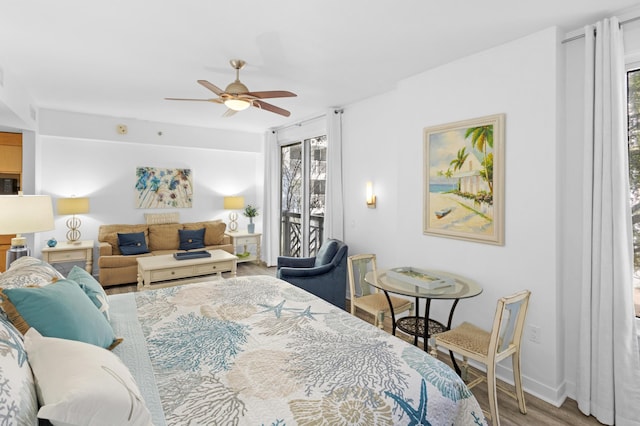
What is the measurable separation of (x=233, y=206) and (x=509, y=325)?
5422 mm

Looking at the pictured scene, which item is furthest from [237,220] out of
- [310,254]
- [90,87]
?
[90,87]

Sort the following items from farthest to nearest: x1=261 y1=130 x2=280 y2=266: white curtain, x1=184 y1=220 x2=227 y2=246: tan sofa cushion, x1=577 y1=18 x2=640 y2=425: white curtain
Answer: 1. x1=261 y1=130 x2=280 y2=266: white curtain
2. x1=184 y1=220 x2=227 y2=246: tan sofa cushion
3. x1=577 y1=18 x2=640 y2=425: white curtain

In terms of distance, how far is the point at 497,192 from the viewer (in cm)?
275

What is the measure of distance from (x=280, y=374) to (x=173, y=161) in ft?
19.0

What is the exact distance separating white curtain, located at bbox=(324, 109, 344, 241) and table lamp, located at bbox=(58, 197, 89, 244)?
3.89 meters

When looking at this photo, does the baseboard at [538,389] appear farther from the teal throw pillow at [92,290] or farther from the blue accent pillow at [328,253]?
the teal throw pillow at [92,290]

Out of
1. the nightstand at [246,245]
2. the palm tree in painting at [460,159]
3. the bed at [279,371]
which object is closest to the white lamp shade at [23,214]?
the bed at [279,371]

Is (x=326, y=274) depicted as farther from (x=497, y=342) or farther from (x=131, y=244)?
(x=131, y=244)

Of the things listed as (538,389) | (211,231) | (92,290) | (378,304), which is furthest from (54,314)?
(211,231)

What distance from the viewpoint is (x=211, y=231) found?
6270 millimetres

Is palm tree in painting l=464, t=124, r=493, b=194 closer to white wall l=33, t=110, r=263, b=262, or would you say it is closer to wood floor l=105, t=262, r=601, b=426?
wood floor l=105, t=262, r=601, b=426

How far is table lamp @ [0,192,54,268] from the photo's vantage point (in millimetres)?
2473

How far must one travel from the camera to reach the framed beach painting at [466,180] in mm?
2754

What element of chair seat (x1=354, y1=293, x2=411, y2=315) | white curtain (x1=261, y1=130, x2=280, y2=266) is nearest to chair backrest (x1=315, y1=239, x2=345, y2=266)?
chair seat (x1=354, y1=293, x2=411, y2=315)
